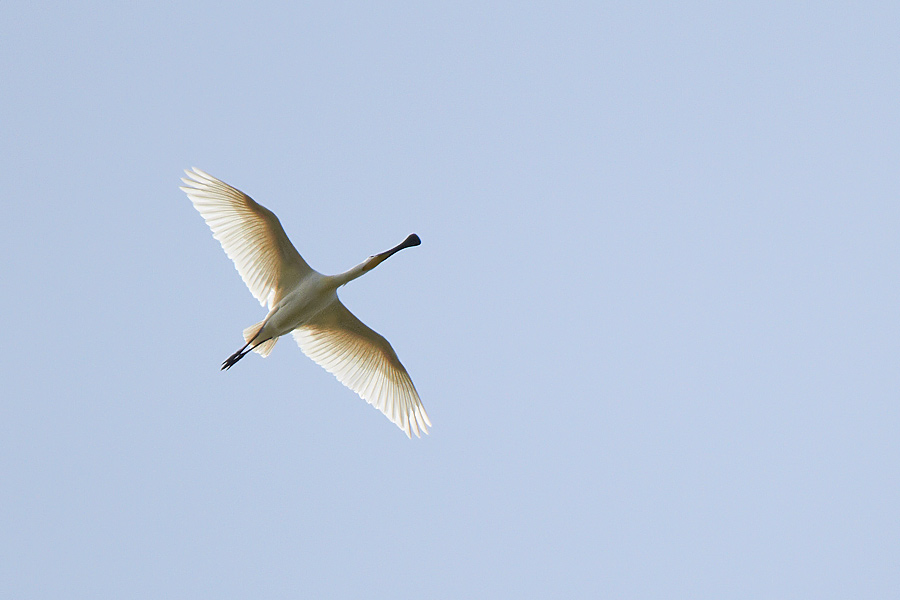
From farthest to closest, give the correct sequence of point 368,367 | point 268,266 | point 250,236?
1. point 368,367
2. point 268,266
3. point 250,236

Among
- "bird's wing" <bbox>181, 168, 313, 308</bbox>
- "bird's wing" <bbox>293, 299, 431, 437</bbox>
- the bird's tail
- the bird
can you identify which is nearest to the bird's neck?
the bird

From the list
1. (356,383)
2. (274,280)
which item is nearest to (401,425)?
(356,383)

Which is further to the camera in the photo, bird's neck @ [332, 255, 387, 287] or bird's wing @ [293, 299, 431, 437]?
bird's wing @ [293, 299, 431, 437]

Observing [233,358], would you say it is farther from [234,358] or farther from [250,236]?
[250,236]

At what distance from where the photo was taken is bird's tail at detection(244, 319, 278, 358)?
544 inches

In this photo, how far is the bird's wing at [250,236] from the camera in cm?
1373

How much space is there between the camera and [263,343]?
1406 cm

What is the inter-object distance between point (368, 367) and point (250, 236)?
2.65m

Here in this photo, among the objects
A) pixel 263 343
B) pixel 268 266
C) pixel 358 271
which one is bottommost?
pixel 263 343

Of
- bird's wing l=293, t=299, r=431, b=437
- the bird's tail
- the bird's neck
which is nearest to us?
the bird's neck

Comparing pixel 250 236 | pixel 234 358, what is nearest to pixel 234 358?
pixel 234 358

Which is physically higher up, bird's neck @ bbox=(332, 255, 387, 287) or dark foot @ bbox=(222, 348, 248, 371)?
bird's neck @ bbox=(332, 255, 387, 287)

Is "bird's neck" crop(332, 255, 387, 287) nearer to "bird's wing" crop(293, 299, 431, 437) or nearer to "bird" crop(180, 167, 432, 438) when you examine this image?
"bird" crop(180, 167, 432, 438)

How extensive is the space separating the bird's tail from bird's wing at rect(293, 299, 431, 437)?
2.95 ft
